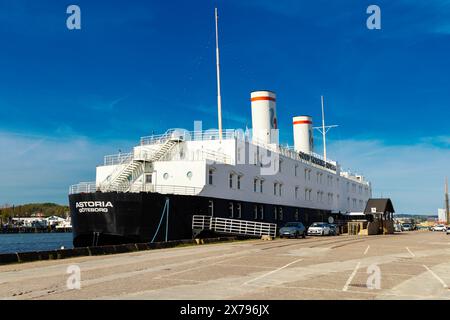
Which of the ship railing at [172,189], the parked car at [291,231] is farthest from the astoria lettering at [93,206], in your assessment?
the parked car at [291,231]

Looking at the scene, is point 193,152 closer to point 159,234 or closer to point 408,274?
point 159,234

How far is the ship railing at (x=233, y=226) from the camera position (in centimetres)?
3372

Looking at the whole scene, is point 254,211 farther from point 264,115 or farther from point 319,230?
point 264,115

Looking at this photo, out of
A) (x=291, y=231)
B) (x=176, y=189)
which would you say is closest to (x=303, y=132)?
(x=291, y=231)

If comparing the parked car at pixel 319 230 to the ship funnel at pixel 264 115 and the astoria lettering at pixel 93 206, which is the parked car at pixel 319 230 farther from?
the astoria lettering at pixel 93 206

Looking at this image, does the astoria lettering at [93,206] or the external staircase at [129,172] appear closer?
the astoria lettering at [93,206]

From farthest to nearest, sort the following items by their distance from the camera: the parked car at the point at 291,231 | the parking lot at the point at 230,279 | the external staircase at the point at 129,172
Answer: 1. the parked car at the point at 291,231
2. the external staircase at the point at 129,172
3. the parking lot at the point at 230,279

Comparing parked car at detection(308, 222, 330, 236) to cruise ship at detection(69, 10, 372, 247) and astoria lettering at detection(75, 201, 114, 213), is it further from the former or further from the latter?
astoria lettering at detection(75, 201, 114, 213)

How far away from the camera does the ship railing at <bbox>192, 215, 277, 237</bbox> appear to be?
1328 inches

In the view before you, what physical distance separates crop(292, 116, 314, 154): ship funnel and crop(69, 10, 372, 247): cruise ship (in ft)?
11.2

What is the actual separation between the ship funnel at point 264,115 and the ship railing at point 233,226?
10.7 meters

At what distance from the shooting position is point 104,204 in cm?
2894

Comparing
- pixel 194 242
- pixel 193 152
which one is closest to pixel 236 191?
pixel 193 152

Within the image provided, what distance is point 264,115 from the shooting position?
50438mm
